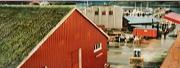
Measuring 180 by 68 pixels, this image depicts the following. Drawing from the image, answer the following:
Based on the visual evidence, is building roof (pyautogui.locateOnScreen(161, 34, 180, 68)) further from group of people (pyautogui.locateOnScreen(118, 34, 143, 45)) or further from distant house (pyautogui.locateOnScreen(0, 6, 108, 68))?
group of people (pyautogui.locateOnScreen(118, 34, 143, 45))

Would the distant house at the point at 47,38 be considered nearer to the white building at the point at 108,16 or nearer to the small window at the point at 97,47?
the small window at the point at 97,47

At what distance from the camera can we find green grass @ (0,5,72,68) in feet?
61.8

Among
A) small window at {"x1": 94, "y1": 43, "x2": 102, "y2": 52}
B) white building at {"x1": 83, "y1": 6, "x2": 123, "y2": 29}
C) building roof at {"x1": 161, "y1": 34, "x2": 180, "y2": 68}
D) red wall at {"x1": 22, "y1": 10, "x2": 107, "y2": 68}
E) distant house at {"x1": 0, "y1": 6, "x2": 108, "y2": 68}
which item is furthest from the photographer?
white building at {"x1": 83, "y1": 6, "x2": 123, "y2": 29}

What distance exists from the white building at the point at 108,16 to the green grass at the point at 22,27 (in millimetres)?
28327

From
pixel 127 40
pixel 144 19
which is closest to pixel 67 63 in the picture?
pixel 127 40

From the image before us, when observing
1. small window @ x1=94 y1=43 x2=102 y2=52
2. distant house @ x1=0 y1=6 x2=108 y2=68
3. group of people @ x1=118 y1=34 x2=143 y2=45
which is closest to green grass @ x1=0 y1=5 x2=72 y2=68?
→ distant house @ x1=0 y1=6 x2=108 y2=68

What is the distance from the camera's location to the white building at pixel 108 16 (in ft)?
169

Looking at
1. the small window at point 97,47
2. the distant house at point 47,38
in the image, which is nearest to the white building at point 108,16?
the small window at point 97,47

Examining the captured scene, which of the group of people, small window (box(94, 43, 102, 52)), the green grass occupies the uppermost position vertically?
the green grass

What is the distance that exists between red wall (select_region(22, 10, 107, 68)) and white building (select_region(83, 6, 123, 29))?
80.8 ft

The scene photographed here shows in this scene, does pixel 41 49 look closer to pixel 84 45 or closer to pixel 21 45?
pixel 21 45

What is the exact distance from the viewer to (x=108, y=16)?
51.7 meters

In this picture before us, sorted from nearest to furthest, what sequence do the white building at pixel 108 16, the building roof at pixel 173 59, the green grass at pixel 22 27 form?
1. the building roof at pixel 173 59
2. the green grass at pixel 22 27
3. the white building at pixel 108 16

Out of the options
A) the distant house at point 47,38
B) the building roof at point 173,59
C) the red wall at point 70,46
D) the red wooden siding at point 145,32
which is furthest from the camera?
the red wooden siding at point 145,32
